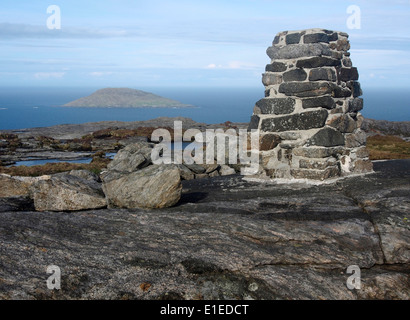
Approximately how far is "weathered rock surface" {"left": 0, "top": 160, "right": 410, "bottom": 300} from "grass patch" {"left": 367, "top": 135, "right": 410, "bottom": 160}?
42.6ft

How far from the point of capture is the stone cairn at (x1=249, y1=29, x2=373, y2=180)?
12047mm

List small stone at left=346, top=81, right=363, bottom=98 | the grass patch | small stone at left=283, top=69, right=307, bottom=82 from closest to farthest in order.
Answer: small stone at left=283, top=69, right=307, bottom=82 → small stone at left=346, top=81, right=363, bottom=98 → the grass patch

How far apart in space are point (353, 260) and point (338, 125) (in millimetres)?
5723

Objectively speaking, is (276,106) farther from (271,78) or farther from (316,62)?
(316,62)

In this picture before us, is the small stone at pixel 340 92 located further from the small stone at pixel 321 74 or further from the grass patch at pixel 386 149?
the grass patch at pixel 386 149

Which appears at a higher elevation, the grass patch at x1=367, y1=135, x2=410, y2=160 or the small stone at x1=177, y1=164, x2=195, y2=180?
the small stone at x1=177, y1=164, x2=195, y2=180

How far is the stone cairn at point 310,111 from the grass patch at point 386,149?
889 centimetres

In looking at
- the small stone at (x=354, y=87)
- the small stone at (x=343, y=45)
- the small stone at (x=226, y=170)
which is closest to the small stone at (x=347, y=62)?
the small stone at (x=343, y=45)

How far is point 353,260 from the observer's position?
7.27m

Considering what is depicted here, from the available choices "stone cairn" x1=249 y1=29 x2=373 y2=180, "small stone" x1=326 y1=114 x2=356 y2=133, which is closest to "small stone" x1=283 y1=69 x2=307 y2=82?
"stone cairn" x1=249 y1=29 x2=373 y2=180

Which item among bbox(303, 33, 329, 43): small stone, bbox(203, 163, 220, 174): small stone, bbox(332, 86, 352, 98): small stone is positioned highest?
bbox(303, 33, 329, 43): small stone

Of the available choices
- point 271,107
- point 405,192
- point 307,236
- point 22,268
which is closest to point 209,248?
point 307,236

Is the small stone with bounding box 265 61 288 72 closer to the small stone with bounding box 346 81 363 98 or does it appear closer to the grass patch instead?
the small stone with bounding box 346 81 363 98
